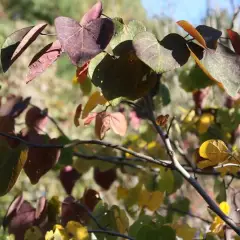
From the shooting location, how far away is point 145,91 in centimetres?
79

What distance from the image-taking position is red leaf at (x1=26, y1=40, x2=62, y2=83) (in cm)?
76

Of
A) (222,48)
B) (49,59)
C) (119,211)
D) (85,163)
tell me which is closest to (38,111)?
(85,163)

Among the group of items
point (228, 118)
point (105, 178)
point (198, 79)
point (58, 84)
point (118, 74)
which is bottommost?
point (58, 84)

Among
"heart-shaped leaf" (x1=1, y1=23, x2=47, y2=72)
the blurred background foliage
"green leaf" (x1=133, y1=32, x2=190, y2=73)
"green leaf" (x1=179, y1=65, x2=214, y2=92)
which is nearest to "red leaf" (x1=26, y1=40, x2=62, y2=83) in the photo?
"heart-shaped leaf" (x1=1, y1=23, x2=47, y2=72)

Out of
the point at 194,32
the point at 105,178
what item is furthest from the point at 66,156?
the point at 194,32

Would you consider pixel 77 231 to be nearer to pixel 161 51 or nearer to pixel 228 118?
pixel 161 51

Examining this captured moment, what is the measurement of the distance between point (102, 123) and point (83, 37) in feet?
1.27

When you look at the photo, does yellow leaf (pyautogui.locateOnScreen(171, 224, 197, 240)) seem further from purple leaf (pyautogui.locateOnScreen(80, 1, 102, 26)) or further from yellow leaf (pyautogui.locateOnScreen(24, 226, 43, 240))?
purple leaf (pyautogui.locateOnScreen(80, 1, 102, 26))

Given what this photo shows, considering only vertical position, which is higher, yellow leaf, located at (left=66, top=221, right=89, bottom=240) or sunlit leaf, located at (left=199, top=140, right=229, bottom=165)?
sunlit leaf, located at (left=199, top=140, right=229, bottom=165)

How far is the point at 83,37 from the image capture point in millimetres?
723

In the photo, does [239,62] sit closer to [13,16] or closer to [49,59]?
[49,59]

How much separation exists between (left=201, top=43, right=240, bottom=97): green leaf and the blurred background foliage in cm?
57

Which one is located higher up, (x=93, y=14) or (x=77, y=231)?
(x=93, y=14)

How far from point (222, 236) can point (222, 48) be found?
51 cm
